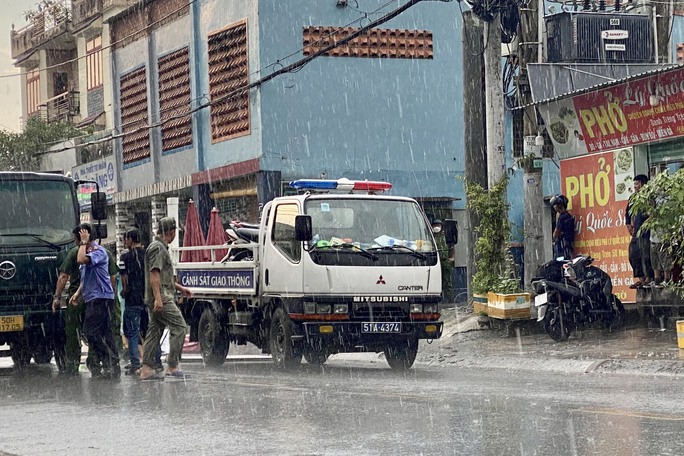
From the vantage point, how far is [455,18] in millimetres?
34031

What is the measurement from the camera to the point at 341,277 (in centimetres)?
1600

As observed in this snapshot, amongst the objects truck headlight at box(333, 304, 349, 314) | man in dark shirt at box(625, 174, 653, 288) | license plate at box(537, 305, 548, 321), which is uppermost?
man in dark shirt at box(625, 174, 653, 288)

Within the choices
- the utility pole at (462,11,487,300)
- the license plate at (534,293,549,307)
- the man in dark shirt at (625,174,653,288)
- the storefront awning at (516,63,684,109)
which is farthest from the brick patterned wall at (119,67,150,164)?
the man in dark shirt at (625,174,653,288)

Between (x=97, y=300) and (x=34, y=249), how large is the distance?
5.96 ft

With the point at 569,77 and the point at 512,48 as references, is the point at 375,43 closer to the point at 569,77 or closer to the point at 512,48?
the point at 512,48

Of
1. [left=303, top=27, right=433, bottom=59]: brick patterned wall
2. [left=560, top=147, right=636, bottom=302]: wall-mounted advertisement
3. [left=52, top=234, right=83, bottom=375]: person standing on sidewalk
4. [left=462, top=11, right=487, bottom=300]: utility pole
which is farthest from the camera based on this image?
[left=303, top=27, right=433, bottom=59]: brick patterned wall

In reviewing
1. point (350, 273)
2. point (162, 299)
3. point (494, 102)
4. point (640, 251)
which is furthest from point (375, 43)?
point (162, 299)

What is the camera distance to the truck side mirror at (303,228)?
615 inches

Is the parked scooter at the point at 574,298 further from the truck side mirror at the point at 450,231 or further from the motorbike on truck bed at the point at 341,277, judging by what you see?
the motorbike on truck bed at the point at 341,277

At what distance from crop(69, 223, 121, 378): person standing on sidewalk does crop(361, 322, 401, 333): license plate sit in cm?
304

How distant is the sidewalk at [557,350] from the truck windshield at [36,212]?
559cm

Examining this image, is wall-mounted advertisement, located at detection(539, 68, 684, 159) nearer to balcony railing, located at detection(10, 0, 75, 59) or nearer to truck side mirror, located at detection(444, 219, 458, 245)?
truck side mirror, located at detection(444, 219, 458, 245)

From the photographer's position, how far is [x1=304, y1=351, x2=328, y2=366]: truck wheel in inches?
670

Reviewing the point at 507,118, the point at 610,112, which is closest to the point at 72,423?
the point at 610,112
